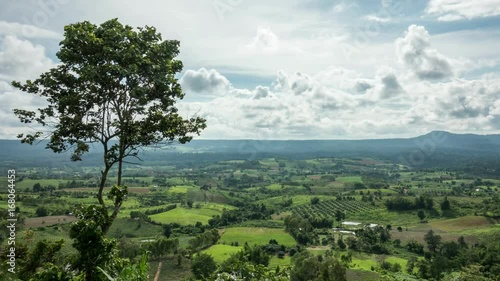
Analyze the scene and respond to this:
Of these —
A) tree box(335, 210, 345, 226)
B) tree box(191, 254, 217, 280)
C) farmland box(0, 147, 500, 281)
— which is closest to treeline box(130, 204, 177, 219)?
farmland box(0, 147, 500, 281)

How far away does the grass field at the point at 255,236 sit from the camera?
389 ft

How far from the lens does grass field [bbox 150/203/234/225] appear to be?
475 feet

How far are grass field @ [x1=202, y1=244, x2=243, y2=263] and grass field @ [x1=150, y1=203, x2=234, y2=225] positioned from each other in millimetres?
38790

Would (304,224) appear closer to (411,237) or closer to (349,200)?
(411,237)

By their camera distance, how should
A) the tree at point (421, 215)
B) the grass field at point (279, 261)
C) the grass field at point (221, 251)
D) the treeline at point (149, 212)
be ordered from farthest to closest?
the tree at point (421, 215) → the treeline at point (149, 212) → the grass field at point (279, 261) → the grass field at point (221, 251)

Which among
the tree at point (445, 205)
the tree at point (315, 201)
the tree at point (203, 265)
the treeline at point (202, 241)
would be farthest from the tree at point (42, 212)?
the tree at point (445, 205)

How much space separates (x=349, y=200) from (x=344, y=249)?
283ft

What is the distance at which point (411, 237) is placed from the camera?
392ft

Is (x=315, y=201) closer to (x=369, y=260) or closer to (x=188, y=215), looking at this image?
(x=188, y=215)

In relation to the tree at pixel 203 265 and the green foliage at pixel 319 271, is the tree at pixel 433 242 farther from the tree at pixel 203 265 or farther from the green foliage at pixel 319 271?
the tree at pixel 203 265

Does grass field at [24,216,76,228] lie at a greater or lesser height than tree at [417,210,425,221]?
greater

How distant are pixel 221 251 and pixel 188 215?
2257 inches

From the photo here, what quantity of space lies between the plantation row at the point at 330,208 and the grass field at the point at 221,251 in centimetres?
6578

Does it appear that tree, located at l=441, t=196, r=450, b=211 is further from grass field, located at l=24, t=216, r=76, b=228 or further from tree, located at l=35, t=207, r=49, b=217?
tree, located at l=35, t=207, r=49, b=217
